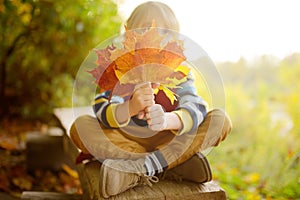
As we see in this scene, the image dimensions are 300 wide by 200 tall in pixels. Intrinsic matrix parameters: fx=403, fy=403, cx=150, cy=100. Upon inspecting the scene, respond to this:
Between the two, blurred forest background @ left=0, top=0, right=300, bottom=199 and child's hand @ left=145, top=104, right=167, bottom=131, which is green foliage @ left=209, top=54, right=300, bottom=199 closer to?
blurred forest background @ left=0, top=0, right=300, bottom=199

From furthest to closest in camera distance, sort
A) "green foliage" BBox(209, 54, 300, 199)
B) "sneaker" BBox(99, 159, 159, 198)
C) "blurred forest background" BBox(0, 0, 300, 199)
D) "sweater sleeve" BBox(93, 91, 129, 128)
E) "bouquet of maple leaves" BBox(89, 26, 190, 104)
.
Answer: "blurred forest background" BBox(0, 0, 300, 199), "green foliage" BBox(209, 54, 300, 199), "sweater sleeve" BBox(93, 91, 129, 128), "sneaker" BBox(99, 159, 159, 198), "bouquet of maple leaves" BBox(89, 26, 190, 104)

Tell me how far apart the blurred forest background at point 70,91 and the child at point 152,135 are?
3.27 feet

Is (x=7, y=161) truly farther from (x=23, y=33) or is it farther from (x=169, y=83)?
(x=169, y=83)

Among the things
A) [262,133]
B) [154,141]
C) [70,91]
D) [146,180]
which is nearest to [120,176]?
[146,180]

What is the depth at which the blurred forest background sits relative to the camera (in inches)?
97.6

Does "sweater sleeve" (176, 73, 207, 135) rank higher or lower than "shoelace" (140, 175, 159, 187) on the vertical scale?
higher

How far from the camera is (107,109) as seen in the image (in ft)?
4.71

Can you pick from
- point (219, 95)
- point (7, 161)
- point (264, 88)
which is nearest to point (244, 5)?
point (264, 88)

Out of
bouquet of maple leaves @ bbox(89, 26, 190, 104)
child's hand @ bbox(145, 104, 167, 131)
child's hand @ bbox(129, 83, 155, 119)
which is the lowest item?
child's hand @ bbox(145, 104, 167, 131)

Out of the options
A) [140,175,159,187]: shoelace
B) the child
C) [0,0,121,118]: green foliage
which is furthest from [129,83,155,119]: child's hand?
[0,0,121,118]: green foliage

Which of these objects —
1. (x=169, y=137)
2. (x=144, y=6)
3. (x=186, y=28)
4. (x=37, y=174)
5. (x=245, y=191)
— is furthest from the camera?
(x=186, y=28)

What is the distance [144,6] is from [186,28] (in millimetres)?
1345

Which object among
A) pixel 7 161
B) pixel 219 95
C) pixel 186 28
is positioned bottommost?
pixel 7 161

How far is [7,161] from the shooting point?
2750 mm
